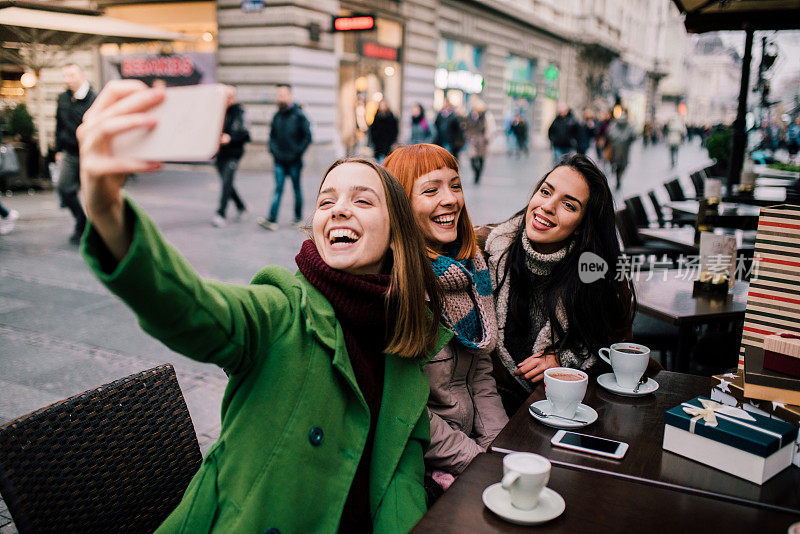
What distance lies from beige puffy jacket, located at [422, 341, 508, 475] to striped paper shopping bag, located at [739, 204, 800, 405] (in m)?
0.82

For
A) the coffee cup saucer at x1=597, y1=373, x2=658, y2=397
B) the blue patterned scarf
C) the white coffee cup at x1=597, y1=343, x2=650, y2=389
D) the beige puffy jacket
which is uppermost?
the blue patterned scarf

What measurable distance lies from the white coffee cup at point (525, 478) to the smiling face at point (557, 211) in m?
1.33

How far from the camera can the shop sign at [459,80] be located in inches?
827

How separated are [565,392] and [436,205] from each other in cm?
90

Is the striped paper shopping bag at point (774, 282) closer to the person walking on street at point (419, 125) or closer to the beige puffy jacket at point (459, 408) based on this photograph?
the beige puffy jacket at point (459, 408)

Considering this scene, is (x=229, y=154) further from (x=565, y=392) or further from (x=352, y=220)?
(x=565, y=392)

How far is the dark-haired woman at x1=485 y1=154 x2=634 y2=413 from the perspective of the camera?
7.97 feet

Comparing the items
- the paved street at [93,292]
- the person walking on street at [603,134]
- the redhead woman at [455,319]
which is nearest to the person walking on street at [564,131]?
the paved street at [93,292]

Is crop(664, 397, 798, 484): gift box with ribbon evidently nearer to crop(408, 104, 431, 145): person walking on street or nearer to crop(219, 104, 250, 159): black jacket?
crop(219, 104, 250, 159): black jacket

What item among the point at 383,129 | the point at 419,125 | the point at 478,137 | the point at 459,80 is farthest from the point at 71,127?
the point at 459,80

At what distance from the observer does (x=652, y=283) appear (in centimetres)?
368

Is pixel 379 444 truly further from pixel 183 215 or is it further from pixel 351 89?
pixel 351 89

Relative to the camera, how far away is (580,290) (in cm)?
243

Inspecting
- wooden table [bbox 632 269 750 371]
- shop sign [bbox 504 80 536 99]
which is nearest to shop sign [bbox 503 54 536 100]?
shop sign [bbox 504 80 536 99]
